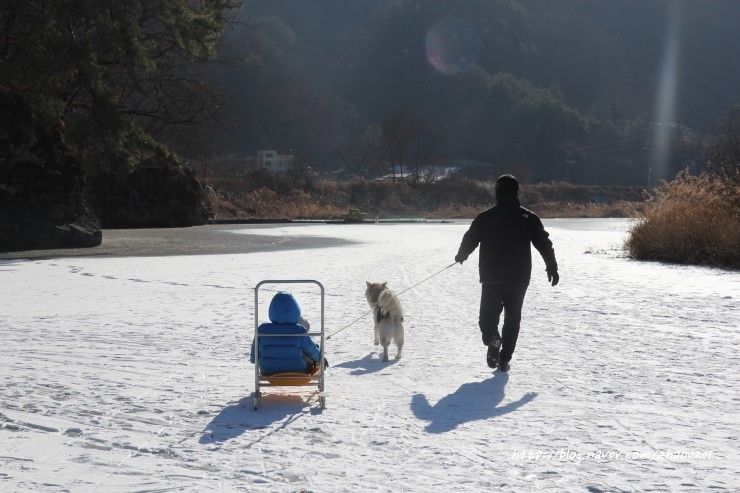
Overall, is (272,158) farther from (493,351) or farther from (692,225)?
(493,351)

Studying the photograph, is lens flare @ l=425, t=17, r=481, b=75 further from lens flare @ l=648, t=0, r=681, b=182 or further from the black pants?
the black pants

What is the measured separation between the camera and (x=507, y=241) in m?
8.14

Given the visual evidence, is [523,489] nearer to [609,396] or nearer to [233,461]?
[233,461]

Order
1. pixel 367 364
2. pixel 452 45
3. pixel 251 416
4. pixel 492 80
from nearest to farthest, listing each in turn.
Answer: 1. pixel 251 416
2. pixel 367 364
3. pixel 492 80
4. pixel 452 45

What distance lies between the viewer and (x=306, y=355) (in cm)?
673

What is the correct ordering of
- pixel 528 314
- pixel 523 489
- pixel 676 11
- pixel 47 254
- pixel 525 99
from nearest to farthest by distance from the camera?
pixel 523 489 → pixel 528 314 → pixel 47 254 → pixel 525 99 → pixel 676 11

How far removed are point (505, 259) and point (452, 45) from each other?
12884cm

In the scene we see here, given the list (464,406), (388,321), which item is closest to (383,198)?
(388,321)

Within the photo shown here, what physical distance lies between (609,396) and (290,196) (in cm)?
5610

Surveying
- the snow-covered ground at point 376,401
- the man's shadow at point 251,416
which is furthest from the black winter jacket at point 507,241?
the man's shadow at point 251,416

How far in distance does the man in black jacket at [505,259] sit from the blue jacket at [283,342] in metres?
2.12

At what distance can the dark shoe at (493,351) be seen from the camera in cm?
813

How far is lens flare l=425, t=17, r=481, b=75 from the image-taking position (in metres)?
126

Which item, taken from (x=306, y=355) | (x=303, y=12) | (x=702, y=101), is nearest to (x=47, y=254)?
(x=306, y=355)
